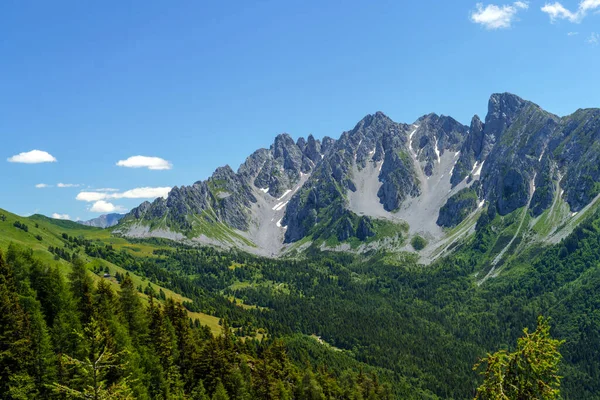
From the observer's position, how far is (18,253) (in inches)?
2616

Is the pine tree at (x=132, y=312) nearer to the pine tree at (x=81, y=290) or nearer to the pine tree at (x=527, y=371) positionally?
the pine tree at (x=81, y=290)

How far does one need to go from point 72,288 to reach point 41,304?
4710 mm

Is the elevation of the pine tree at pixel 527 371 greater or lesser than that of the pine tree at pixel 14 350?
greater

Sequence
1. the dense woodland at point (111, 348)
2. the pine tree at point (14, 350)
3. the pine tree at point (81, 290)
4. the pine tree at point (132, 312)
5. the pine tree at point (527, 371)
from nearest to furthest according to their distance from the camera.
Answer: the pine tree at point (527, 371), the pine tree at point (14, 350), the dense woodland at point (111, 348), the pine tree at point (81, 290), the pine tree at point (132, 312)

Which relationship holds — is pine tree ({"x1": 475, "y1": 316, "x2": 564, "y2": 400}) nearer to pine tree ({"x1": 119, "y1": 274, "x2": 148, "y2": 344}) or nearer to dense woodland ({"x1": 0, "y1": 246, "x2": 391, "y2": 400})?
dense woodland ({"x1": 0, "y1": 246, "x2": 391, "y2": 400})

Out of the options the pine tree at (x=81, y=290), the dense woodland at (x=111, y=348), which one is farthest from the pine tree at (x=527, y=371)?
the pine tree at (x=81, y=290)

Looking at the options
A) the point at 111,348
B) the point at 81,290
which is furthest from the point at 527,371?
the point at 81,290

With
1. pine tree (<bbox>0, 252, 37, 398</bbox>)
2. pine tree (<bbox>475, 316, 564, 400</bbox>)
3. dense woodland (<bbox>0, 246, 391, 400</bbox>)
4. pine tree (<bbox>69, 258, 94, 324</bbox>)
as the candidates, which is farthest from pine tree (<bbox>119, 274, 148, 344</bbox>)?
pine tree (<bbox>475, 316, 564, 400</bbox>)

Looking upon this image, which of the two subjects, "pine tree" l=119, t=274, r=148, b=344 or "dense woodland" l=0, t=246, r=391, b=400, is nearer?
"dense woodland" l=0, t=246, r=391, b=400

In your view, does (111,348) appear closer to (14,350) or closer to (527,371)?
(14,350)

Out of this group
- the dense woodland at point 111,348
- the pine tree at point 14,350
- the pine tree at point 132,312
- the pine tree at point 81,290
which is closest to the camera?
the pine tree at point 14,350

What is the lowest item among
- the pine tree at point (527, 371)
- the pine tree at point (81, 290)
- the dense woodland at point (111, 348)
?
the dense woodland at point (111, 348)

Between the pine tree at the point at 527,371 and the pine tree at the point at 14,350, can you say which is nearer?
the pine tree at the point at 527,371

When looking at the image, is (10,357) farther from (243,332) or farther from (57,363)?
(243,332)
